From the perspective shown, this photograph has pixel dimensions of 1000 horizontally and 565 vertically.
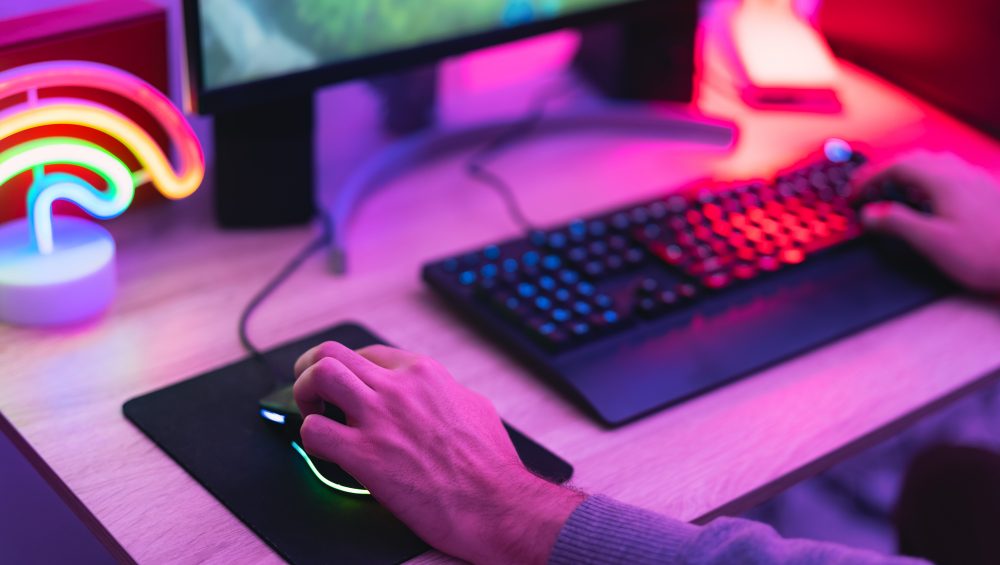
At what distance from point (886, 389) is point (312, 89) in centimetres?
51

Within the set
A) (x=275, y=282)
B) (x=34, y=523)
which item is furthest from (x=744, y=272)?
(x=34, y=523)

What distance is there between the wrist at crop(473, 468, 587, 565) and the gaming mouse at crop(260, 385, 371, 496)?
0.29 feet

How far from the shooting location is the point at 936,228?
970mm

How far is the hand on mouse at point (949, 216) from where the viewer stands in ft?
3.11


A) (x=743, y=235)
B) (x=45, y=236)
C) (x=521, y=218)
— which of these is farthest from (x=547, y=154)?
(x=45, y=236)

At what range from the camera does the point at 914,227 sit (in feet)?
3.21

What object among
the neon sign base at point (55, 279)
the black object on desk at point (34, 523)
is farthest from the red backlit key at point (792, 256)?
the black object on desk at point (34, 523)

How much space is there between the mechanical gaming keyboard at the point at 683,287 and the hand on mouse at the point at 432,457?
112 millimetres

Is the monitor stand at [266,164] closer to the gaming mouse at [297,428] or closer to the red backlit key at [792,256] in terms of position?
the gaming mouse at [297,428]

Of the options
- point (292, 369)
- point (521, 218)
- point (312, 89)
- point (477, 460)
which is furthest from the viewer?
point (521, 218)

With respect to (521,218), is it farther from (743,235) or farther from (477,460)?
(477,460)

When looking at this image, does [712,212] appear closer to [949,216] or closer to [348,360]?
[949,216]

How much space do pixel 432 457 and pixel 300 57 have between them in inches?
15.2

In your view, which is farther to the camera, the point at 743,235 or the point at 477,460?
the point at 743,235
